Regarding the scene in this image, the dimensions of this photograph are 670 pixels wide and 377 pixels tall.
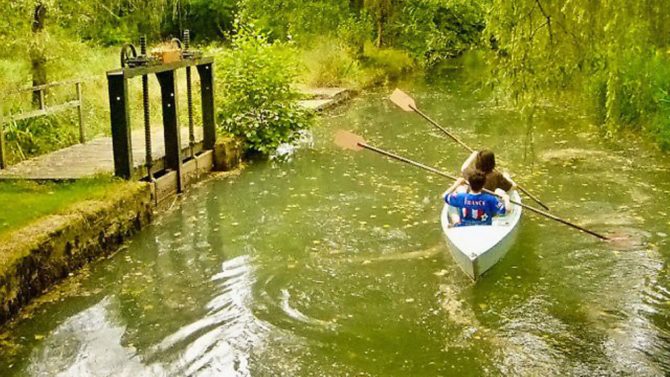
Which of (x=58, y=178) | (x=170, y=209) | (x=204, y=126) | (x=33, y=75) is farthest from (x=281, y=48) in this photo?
(x=58, y=178)

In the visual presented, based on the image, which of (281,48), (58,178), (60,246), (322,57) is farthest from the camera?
(322,57)

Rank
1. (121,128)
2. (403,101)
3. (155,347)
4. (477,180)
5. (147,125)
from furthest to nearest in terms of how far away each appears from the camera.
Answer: (403,101) → (147,125) → (121,128) → (477,180) → (155,347)

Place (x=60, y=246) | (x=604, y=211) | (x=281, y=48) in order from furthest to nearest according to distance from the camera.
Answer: (x=281, y=48)
(x=604, y=211)
(x=60, y=246)

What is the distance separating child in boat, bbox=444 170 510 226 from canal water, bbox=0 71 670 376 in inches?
20.2

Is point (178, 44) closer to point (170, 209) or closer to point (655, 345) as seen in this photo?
point (170, 209)

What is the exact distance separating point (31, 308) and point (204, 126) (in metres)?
6.25

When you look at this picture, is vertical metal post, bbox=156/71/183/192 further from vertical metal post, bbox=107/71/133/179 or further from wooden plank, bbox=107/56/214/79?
vertical metal post, bbox=107/71/133/179

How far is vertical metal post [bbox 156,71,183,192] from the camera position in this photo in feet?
37.3

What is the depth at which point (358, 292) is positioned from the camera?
7.79 metres

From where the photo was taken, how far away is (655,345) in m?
6.52

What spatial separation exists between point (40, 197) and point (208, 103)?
4643 millimetres

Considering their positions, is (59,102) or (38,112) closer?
(38,112)

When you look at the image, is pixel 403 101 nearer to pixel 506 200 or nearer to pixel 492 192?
pixel 492 192

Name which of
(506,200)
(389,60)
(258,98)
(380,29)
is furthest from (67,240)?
(380,29)
